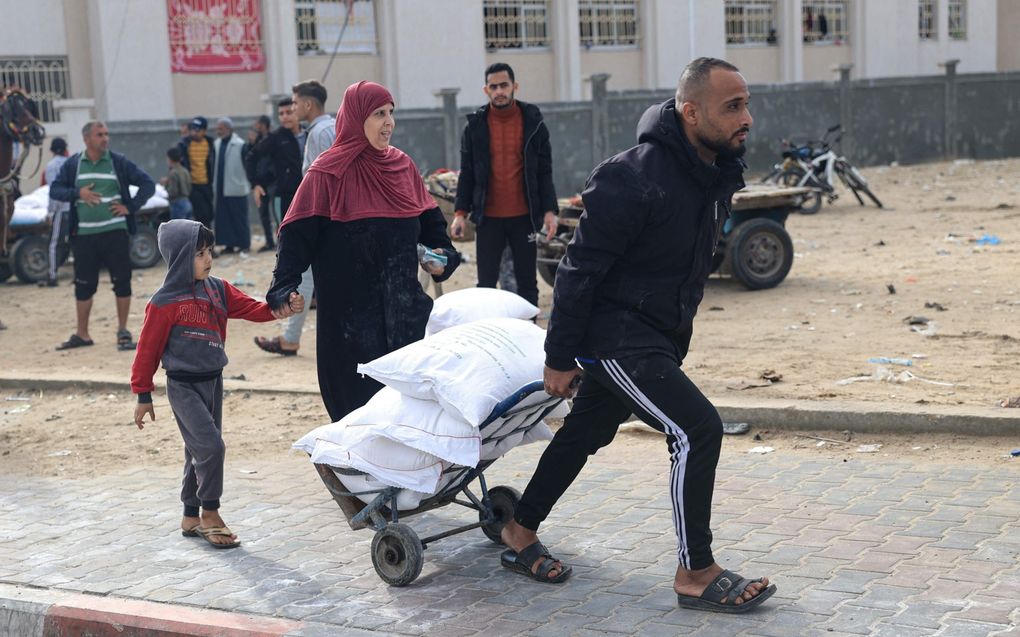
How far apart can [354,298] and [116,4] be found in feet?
60.6

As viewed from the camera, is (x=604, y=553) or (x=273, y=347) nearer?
(x=604, y=553)

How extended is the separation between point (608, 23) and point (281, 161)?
17063 millimetres

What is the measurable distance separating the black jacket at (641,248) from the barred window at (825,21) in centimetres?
2845

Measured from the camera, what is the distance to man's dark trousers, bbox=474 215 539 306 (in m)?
8.59

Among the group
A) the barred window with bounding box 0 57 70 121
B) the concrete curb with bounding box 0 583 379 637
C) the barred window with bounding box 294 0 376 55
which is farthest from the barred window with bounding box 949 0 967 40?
the concrete curb with bounding box 0 583 379 637

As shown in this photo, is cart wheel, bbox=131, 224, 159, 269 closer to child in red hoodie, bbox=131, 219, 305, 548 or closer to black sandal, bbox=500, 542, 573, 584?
child in red hoodie, bbox=131, 219, 305, 548

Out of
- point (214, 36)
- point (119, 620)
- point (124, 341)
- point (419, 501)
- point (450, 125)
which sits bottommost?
point (119, 620)

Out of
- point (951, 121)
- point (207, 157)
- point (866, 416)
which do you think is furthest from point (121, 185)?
point (951, 121)

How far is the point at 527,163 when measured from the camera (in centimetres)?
846

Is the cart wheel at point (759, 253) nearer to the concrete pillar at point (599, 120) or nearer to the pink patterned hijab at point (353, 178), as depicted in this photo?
the pink patterned hijab at point (353, 178)

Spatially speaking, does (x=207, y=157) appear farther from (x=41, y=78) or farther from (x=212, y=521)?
(x=212, y=521)

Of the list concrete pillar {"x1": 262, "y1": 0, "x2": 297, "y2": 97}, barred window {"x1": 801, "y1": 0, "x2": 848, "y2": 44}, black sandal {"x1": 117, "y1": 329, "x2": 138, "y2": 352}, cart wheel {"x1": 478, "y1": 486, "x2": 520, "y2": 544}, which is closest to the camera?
cart wheel {"x1": 478, "y1": 486, "x2": 520, "y2": 544}

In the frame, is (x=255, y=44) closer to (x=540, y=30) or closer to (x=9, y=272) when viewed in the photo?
(x=540, y=30)

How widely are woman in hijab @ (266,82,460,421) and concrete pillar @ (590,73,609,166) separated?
1795cm
